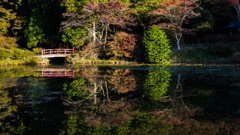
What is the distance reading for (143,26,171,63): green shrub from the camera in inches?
931

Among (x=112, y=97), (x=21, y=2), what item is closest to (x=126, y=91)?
(x=112, y=97)

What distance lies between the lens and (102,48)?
27406mm

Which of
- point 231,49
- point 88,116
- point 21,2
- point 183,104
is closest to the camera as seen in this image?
point 88,116

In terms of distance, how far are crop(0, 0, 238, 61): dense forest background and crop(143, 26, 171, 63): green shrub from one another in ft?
4.38

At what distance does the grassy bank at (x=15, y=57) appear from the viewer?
25.0m

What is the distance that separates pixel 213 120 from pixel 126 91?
4.04 m

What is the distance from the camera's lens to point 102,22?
2617 cm

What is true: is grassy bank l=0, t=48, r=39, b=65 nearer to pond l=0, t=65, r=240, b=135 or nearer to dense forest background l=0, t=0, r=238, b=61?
dense forest background l=0, t=0, r=238, b=61

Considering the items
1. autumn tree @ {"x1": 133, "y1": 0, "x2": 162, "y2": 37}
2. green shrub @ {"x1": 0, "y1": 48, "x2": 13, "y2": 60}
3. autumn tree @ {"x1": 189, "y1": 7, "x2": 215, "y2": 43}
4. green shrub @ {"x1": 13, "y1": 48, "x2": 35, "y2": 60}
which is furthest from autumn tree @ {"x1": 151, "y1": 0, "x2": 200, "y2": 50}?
green shrub @ {"x1": 0, "y1": 48, "x2": 13, "y2": 60}

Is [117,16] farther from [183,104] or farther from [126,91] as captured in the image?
[183,104]

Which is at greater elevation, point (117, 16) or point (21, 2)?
point (21, 2)

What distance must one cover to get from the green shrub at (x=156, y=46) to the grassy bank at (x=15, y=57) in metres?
13.5

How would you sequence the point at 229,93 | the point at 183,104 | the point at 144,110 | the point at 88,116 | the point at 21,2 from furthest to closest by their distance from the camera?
the point at 21,2, the point at 229,93, the point at 183,104, the point at 144,110, the point at 88,116

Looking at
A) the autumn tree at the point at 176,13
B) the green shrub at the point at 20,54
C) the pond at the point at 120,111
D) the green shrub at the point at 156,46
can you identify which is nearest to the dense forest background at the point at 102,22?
the autumn tree at the point at 176,13
